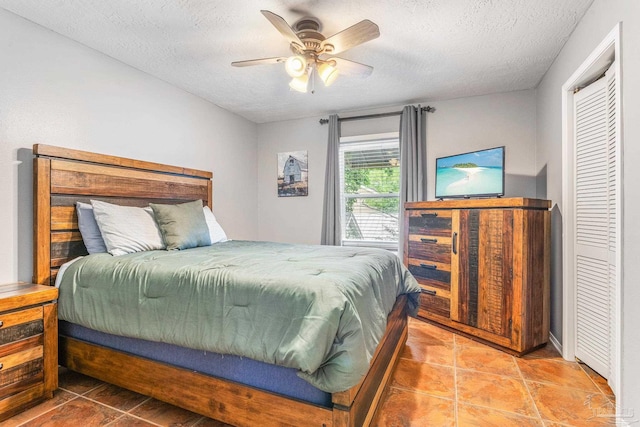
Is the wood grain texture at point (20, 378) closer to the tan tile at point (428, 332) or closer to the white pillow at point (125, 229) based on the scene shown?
the white pillow at point (125, 229)

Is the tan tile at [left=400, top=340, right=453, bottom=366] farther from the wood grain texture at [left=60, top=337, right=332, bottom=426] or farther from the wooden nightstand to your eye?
the wooden nightstand

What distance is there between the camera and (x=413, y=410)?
1.76m

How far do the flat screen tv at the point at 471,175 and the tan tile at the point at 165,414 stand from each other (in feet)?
9.56

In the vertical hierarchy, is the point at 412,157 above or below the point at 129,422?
above

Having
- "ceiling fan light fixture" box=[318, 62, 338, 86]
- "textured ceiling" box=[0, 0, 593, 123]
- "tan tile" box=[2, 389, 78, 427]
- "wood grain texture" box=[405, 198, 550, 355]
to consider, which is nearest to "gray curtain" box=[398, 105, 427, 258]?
"textured ceiling" box=[0, 0, 593, 123]

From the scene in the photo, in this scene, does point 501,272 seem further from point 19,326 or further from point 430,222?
point 19,326

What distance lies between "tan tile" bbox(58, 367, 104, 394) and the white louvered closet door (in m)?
3.20

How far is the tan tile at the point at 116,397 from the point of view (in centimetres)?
181

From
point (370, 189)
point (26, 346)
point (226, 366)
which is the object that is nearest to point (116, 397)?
point (26, 346)

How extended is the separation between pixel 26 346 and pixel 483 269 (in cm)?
320

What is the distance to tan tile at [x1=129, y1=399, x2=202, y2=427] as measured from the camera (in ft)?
5.45

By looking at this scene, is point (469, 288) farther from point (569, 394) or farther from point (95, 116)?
point (95, 116)

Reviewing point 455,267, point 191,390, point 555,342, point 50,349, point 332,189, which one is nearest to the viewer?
point 191,390

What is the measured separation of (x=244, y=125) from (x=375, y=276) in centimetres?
340
